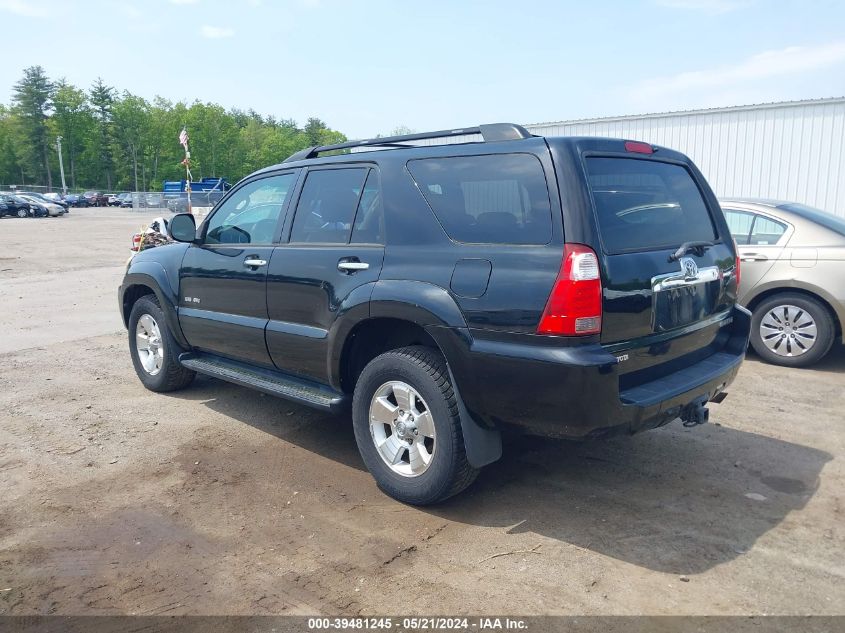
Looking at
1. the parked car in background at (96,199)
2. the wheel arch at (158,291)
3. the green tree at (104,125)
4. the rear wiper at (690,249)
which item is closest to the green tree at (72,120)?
the green tree at (104,125)

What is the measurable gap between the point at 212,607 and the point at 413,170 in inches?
97.4

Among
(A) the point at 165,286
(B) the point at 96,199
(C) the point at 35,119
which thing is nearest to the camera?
(A) the point at 165,286

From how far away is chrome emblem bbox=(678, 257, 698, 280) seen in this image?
3729 millimetres

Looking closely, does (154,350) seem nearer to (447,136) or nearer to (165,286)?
(165,286)

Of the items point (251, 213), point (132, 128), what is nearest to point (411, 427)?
point (251, 213)

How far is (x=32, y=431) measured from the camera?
5.22m

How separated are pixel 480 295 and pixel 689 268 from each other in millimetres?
1214

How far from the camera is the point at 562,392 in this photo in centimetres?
322

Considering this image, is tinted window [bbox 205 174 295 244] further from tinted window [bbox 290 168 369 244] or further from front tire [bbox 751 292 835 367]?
front tire [bbox 751 292 835 367]

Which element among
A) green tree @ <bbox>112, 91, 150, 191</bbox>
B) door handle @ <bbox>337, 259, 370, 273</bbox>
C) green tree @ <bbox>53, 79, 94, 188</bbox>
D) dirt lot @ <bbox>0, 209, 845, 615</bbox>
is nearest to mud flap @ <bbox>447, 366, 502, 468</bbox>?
dirt lot @ <bbox>0, 209, 845, 615</bbox>

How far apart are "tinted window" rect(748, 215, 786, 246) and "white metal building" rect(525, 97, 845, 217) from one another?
26.4 feet

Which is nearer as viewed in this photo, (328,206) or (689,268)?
(689,268)

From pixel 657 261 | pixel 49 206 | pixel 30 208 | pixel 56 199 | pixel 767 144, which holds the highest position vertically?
pixel 767 144

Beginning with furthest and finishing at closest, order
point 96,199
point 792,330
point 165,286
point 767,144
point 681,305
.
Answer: point 96,199 < point 767,144 < point 792,330 < point 165,286 < point 681,305
